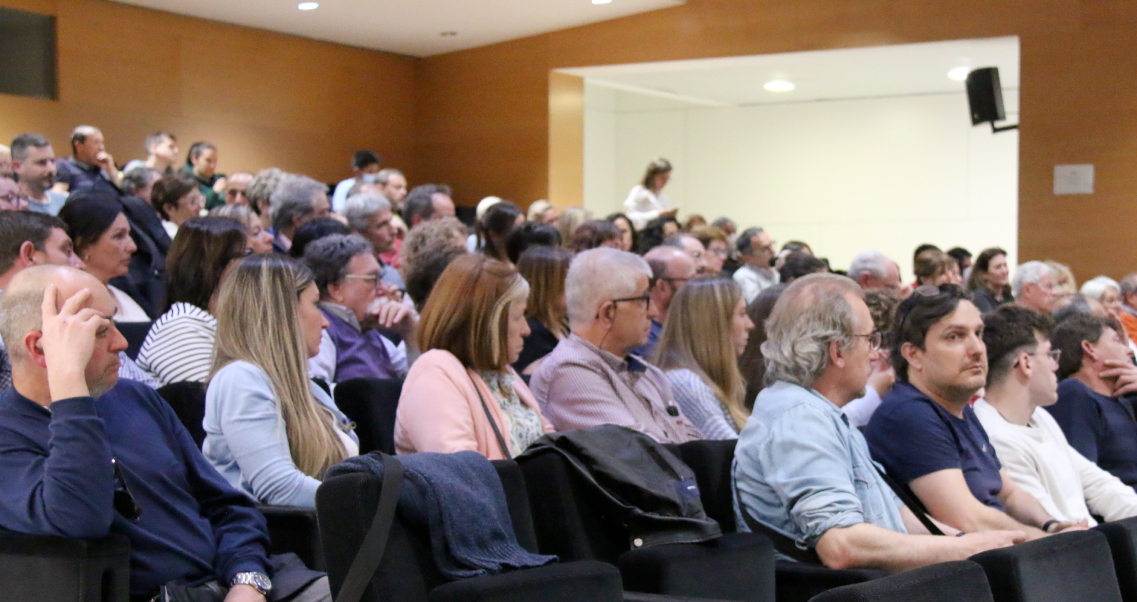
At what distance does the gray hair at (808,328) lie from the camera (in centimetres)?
257

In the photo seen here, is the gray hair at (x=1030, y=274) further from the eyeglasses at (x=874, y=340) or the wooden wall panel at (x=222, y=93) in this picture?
the wooden wall panel at (x=222, y=93)

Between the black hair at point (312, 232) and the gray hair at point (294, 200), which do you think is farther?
the gray hair at point (294, 200)

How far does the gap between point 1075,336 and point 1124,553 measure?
1779 millimetres

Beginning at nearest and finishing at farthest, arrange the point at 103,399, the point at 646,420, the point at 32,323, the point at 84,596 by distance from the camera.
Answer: the point at 84,596, the point at 32,323, the point at 103,399, the point at 646,420

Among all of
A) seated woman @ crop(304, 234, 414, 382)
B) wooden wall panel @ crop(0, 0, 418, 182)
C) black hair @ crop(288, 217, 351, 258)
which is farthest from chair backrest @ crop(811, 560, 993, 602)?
wooden wall panel @ crop(0, 0, 418, 182)

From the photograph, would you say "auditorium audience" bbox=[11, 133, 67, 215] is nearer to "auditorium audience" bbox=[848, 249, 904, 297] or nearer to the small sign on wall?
"auditorium audience" bbox=[848, 249, 904, 297]

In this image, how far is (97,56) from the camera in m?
8.82

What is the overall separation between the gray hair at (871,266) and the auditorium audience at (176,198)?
11.1ft

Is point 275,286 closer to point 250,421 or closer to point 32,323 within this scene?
point 250,421

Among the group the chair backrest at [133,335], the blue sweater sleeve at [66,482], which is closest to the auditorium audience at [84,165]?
the chair backrest at [133,335]

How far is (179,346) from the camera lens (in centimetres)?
312

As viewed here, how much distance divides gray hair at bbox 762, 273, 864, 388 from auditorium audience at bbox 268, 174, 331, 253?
3.12m

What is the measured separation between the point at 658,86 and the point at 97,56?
18.7ft

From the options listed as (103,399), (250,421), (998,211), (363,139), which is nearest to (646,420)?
(250,421)
